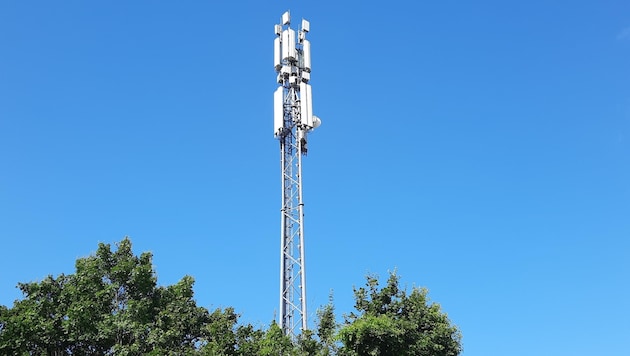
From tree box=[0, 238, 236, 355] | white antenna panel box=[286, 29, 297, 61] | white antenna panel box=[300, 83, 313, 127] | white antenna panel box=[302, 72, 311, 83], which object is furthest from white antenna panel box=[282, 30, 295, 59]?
tree box=[0, 238, 236, 355]

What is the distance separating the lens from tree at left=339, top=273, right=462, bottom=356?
19609 mm

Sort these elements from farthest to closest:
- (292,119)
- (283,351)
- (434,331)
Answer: (292,119) < (434,331) < (283,351)

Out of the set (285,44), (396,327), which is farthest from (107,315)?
(285,44)

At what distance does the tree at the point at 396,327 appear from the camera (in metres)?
19.6

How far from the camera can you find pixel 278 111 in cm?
2597

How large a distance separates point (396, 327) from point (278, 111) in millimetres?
10051

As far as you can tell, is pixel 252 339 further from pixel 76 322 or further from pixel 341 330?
pixel 76 322

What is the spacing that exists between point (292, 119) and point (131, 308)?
954cm

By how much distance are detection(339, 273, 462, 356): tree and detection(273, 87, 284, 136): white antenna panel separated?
7.22 meters

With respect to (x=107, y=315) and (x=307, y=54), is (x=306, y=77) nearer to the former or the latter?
(x=307, y=54)

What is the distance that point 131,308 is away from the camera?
20.6 metres

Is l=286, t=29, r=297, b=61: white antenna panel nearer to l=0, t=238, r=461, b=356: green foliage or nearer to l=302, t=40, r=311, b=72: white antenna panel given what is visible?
l=302, t=40, r=311, b=72: white antenna panel

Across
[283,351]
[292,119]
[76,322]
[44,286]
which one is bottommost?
[283,351]

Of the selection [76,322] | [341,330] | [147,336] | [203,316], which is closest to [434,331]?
[341,330]
